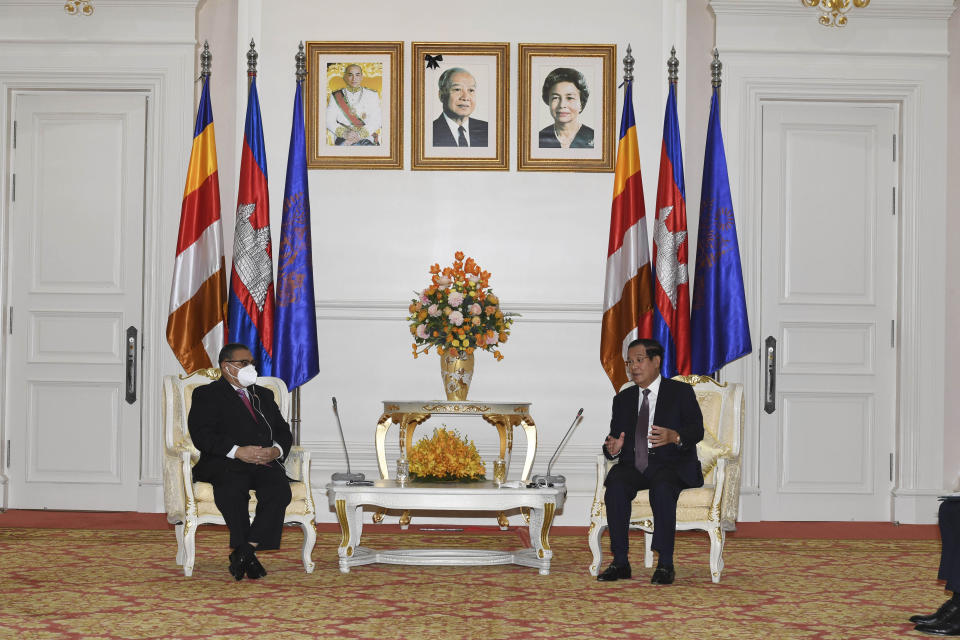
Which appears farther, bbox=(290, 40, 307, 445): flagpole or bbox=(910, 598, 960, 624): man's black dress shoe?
bbox=(290, 40, 307, 445): flagpole

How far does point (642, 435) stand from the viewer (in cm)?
537

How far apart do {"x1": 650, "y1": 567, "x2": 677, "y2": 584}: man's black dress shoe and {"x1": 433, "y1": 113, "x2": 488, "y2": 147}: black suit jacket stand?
3.52 m

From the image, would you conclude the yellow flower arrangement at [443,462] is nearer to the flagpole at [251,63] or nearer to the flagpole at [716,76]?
the flagpole at [716,76]

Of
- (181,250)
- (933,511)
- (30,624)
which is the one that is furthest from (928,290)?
(30,624)

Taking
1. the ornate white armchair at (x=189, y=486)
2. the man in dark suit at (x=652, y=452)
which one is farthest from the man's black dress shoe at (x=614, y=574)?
the ornate white armchair at (x=189, y=486)

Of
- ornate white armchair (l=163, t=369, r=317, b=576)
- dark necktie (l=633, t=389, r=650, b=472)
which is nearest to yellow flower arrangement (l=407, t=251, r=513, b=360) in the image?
ornate white armchair (l=163, t=369, r=317, b=576)

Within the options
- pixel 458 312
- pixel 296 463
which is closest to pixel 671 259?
pixel 458 312

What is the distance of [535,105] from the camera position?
7.55 metres

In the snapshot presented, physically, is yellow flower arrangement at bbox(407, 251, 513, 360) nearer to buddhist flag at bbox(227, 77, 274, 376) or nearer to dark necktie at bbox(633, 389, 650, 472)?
buddhist flag at bbox(227, 77, 274, 376)

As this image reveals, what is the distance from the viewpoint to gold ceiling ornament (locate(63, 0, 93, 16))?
7.38 meters

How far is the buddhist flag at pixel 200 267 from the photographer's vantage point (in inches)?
272

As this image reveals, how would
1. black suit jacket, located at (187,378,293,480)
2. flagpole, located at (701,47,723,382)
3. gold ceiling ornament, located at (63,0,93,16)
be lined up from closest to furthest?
black suit jacket, located at (187,378,293,480) → flagpole, located at (701,47,723,382) → gold ceiling ornament, located at (63,0,93,16)

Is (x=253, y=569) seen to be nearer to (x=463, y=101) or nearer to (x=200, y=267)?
(x=200, y=267)

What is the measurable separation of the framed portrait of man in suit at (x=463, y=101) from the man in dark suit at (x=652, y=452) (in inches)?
100
